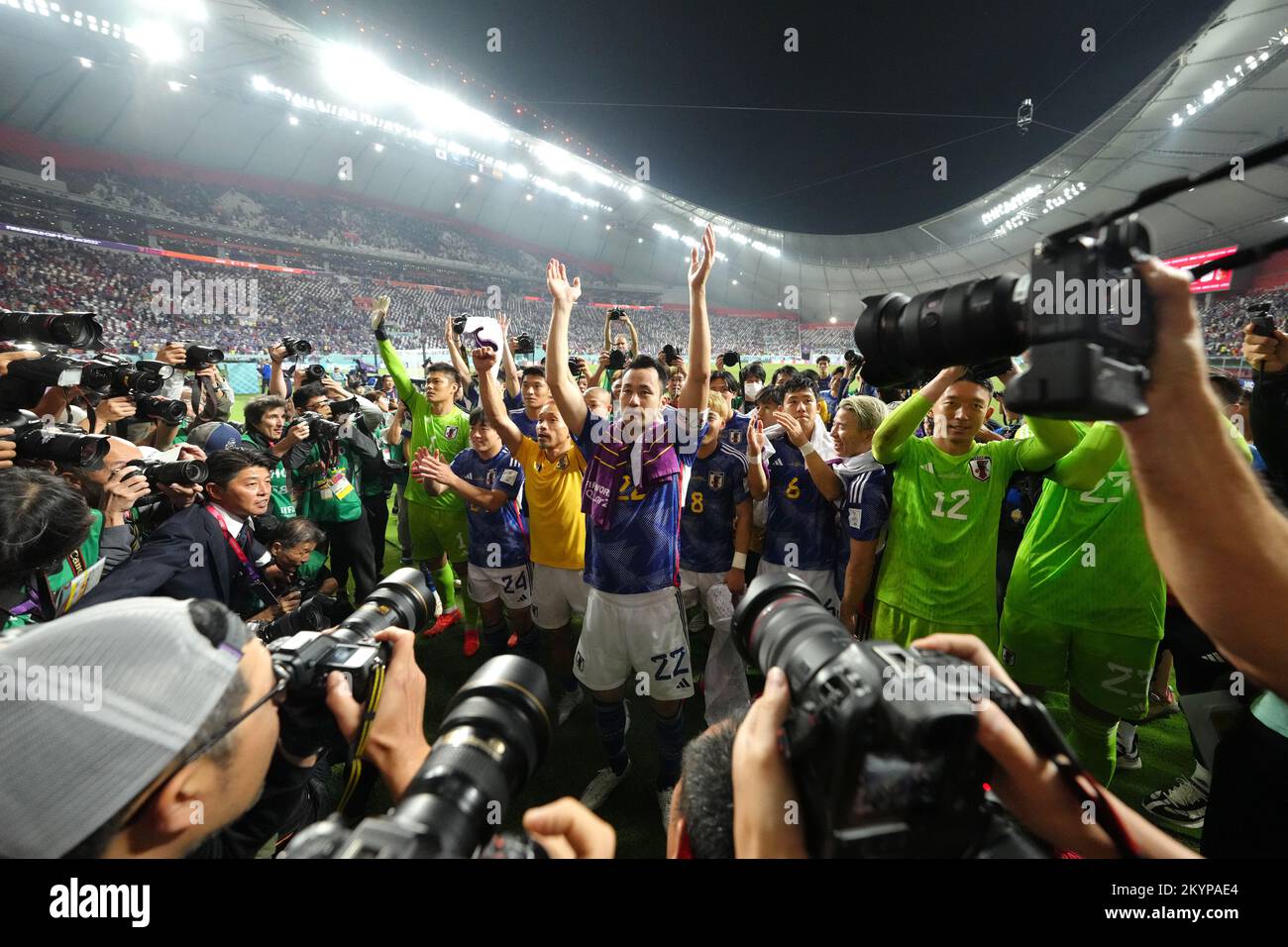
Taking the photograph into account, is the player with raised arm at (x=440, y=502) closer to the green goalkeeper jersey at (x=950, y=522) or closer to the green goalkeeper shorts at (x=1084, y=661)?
the green goalkeeper jersey at (x=950, y=522)

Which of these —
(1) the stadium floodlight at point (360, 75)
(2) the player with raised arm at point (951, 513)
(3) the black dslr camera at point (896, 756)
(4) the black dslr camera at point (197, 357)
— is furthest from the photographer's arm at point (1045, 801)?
(1) the stadium floodlight at point (360, 75)

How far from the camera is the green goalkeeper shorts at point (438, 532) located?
167 inches

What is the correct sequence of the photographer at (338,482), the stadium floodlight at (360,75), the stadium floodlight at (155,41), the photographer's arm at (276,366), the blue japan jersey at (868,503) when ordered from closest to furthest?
the blue japan jersey at (868,503) < the photographer at (338,482) < the photographer's arm at (276,366) < the stadium floodlight at (155,41) < the stadium floodlight at (360,75)

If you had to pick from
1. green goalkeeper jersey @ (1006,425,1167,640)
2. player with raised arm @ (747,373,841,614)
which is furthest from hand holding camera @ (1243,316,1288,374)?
player with raised arm @ (747,373,841,614)

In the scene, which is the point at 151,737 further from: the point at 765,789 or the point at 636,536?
the point at 636,536

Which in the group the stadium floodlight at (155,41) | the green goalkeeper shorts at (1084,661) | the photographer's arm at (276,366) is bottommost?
the green goalkeeper shorts at (1084,661)

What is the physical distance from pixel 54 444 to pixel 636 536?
2448 millimetres

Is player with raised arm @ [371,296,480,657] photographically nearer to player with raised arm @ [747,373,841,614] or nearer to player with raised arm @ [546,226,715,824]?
player with raised arm @ [546,226,715,824]

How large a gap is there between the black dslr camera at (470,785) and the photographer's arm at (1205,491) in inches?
37.5

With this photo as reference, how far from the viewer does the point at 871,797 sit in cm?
64

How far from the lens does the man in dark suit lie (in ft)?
6.30

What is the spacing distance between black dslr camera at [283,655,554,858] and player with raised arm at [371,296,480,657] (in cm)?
329
